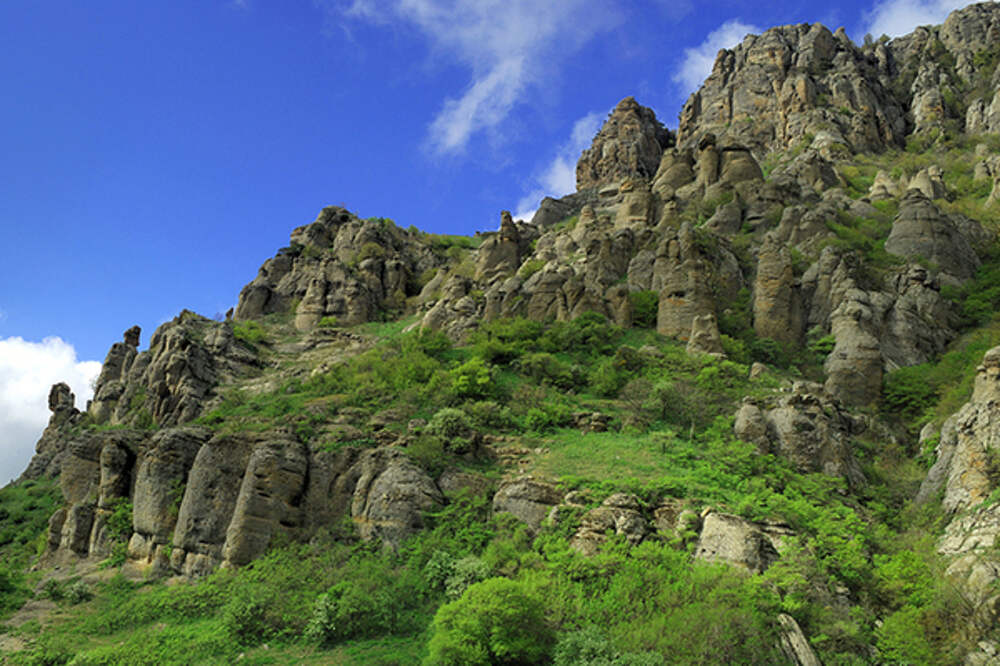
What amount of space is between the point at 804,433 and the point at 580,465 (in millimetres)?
10600

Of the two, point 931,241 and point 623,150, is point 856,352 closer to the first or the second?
point 931,241

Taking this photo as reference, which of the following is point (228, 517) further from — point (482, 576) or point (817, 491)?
point (817, 491)

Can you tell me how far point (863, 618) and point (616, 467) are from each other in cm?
1065

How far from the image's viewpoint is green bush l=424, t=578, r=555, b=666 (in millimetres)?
18156

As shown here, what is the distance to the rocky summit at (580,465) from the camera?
20.2 meters

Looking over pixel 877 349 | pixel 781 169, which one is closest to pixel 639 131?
pixel 781 169

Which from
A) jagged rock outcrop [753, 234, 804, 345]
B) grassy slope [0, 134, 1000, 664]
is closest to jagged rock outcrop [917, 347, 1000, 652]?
grassy slope [0, 134, 1000, 664]

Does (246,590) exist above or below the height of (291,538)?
below

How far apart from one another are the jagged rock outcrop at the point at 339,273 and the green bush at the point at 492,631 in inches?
1896

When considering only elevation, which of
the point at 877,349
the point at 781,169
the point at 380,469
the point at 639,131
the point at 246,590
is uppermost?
the point at 639,131

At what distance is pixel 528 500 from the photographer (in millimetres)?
26125

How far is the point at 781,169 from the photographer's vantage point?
84.4 m

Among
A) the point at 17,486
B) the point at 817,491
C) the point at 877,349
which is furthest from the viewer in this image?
the point at 17,486

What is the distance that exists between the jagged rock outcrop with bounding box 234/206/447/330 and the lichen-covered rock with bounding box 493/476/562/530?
41.1 m
